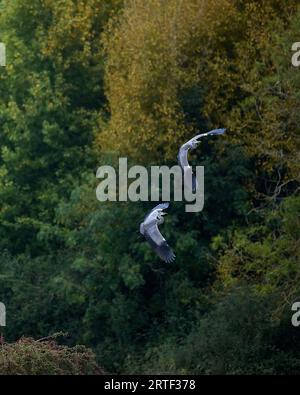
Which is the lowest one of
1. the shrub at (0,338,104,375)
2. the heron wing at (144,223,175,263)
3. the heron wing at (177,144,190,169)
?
the shrub at (0,338,104,375)

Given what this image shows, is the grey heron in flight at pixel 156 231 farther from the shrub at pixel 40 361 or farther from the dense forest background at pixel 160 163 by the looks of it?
the dense forest background at pixel 160 163

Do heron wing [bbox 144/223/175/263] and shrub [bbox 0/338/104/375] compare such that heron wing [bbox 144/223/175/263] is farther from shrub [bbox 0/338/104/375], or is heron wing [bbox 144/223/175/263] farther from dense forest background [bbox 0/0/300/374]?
dense forest background [bbox 0/0/300/374]

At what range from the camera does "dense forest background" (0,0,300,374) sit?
1219 inches

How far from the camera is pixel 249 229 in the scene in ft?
106

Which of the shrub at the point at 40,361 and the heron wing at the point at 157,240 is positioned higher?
the heron wing at the point at 157,240

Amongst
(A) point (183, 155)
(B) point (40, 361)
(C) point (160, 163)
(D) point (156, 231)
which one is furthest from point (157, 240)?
(C) point (160, 163)

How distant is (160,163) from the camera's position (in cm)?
3338

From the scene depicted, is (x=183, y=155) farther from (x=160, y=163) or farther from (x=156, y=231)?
(x=160, y=163)

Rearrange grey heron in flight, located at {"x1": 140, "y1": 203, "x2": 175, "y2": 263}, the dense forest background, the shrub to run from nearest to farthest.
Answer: the shrub, grey heron in flight, located at {"x1": 140, "y1": 203, "x2": 175, "y2": 263}, the dense forest background

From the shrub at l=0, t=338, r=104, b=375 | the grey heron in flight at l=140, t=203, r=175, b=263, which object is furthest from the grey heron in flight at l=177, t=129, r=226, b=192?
the shrub at l=0, t=338, r=104, b=375

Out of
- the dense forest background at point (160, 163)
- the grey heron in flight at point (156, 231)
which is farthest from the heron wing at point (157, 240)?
the dense forest background at point (160, 163)

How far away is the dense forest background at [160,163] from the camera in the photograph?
102ft
